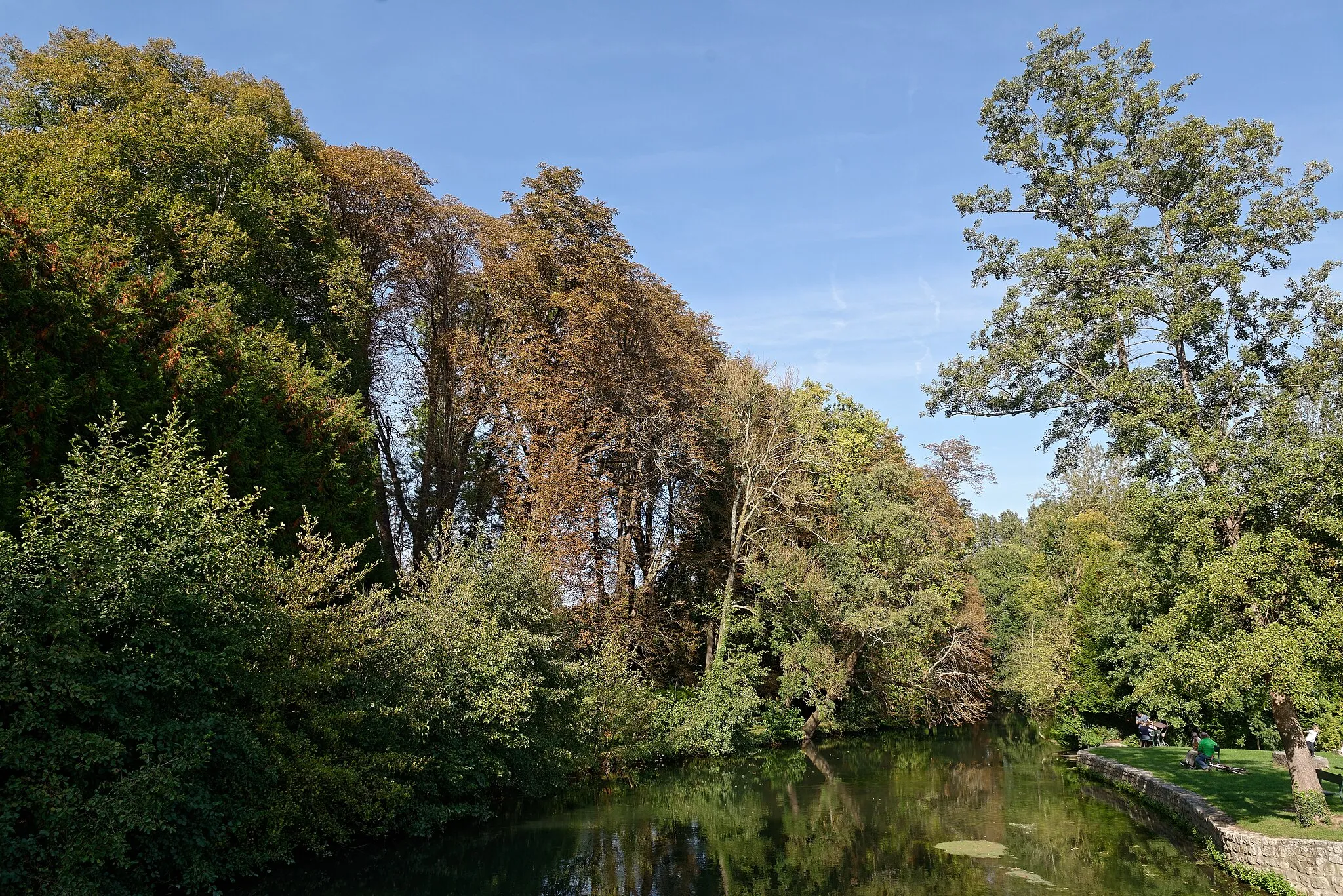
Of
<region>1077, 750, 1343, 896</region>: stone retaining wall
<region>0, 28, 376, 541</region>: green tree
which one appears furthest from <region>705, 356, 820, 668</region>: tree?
<region>1077, 750, 1343, 896</region>: stone retaining wall

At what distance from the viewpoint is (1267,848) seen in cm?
1215

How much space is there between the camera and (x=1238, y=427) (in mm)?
15719

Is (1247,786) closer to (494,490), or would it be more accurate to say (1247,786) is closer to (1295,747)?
(1295,747)

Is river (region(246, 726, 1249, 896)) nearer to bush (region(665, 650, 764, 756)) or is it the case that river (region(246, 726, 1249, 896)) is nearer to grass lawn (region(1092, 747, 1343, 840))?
grass lawn (region(1092, 747, 1343, 840))

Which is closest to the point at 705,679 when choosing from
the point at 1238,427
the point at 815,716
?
the point at 815,716

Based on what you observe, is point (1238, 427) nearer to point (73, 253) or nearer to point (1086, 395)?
point (1086, 395)

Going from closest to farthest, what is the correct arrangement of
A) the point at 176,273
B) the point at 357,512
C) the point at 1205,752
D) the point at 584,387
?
the point at 176,273
the point at 1205,752
the point at 357,512
the point at 584,387

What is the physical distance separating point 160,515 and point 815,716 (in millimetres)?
27555

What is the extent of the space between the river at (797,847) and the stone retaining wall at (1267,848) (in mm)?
548

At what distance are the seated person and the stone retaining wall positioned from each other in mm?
2757

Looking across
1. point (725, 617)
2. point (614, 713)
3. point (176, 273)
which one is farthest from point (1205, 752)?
point (176, 273)

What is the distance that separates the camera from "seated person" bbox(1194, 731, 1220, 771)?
19.9 metres

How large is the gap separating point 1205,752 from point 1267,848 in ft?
30.9

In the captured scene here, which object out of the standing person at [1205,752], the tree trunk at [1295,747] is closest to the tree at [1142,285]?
the tree trunk at [1295,747]
